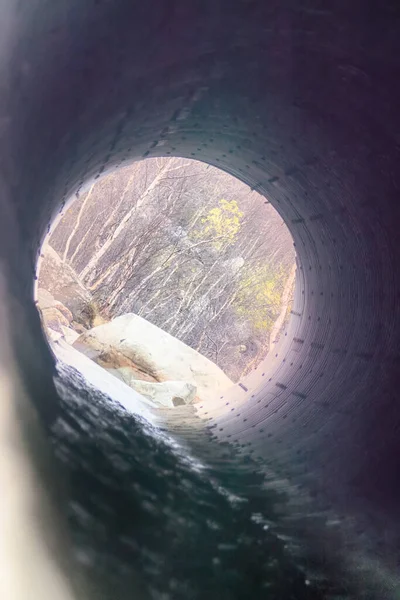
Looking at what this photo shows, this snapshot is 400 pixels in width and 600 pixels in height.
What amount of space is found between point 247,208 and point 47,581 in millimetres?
9498

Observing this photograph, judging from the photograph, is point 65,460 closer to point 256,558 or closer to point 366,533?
point 256,558

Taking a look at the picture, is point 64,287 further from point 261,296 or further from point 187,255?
point 261,296

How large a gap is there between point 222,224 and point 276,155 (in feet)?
24.7

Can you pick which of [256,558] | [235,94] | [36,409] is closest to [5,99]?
[36,409]

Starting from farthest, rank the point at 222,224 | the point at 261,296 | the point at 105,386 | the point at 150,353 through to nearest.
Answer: the point at 261,296 < the point at 222,224 < the point at 150,353 < the point at 105,386

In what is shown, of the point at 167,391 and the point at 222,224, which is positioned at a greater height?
the point at 222,224

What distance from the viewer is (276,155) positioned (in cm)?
250

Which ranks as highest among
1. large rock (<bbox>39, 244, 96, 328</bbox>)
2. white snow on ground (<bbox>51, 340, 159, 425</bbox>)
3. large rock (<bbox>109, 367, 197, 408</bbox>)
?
large rock (<bbox>39, 244, 96, 328</bbox>)

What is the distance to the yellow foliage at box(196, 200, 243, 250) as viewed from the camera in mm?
9930

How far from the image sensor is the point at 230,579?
131 cm

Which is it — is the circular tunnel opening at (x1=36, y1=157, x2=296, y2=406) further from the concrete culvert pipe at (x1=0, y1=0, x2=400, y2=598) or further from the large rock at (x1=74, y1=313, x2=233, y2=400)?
the concrete culvert pipe at (x1=0, y1=0, x2=400, y2=598)

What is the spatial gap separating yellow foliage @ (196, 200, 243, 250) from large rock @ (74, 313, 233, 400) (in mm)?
3700

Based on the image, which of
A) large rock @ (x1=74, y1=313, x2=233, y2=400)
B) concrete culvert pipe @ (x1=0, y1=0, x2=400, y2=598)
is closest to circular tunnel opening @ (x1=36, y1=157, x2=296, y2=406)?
large rock @ (x1=74, y1=313, x2=233, y2=400)

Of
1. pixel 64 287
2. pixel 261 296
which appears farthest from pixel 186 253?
pixel 64 287
